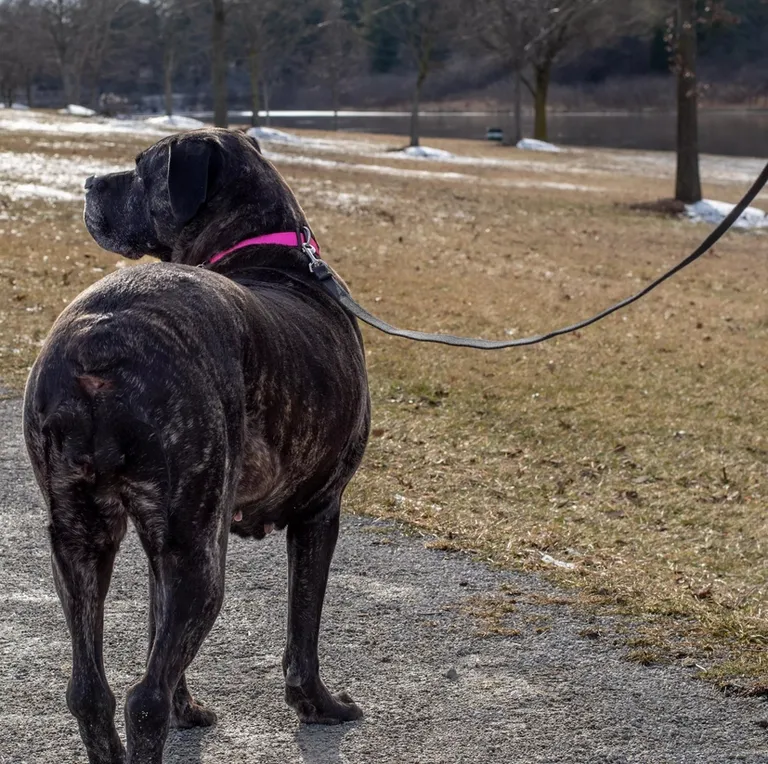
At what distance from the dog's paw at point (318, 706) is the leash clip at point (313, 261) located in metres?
1.40

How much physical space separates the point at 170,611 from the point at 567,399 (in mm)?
6636

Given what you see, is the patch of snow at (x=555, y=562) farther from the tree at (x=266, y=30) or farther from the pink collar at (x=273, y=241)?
the tree at (x=266, y=30)

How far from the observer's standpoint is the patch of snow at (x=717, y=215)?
23.5 meters

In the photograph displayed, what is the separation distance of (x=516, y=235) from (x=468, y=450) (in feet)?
36.8

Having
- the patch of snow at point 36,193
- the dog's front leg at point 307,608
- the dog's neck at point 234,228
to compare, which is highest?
the dog's neck at point 234,228

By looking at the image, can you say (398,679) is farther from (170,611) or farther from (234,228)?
(234,228)

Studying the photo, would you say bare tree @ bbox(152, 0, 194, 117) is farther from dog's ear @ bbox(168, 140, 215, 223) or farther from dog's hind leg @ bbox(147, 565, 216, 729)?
dog's hind leg @ bbox(147, 565, 216, 729)

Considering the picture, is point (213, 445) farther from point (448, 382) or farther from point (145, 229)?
point (448, 382)

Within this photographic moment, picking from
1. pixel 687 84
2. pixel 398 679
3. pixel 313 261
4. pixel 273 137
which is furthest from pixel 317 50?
pixel 398 679

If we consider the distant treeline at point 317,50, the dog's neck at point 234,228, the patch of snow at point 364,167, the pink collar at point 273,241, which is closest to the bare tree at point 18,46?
the distant treeline at point 317,50

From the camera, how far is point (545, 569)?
548 centimetres

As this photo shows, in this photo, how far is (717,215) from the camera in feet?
79.0

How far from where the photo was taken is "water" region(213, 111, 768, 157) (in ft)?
174

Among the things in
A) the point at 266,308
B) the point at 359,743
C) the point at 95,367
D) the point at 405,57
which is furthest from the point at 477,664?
the point at 405,57
